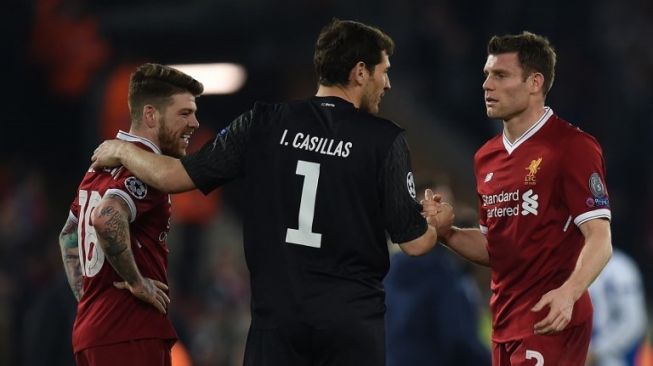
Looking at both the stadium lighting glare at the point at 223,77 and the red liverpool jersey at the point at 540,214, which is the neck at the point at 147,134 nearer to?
the red liverpool jersey at the point at 540,214

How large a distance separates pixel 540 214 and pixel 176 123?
63.3 inches

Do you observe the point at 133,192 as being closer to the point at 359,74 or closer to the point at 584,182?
the point at 359,74

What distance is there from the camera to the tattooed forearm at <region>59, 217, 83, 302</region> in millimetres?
6340

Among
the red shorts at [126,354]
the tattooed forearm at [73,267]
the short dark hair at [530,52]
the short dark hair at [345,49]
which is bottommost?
the red shorts at [126,354]

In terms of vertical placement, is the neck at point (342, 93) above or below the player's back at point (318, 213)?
above

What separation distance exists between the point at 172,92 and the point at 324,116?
0.73 m

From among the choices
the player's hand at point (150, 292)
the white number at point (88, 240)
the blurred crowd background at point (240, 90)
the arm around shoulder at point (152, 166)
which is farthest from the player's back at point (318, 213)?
the blurred crowd background at point (240, 90)

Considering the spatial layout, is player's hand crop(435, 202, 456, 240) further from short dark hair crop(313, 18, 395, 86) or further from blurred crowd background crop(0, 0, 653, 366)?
blurred crowd background crop(0, 0, 653, 366)

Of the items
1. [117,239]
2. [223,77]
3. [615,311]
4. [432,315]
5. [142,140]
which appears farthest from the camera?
[223,77]

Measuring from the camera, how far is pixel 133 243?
600 centimetres

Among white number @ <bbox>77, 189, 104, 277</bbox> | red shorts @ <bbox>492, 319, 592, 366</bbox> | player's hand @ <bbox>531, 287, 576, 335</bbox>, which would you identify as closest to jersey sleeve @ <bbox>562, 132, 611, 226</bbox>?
player's hand @ <bbox>531, 287, 576, 335</bbox>

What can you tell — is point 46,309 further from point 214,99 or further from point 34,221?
point 214,99

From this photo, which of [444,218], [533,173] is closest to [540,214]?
[533,173]

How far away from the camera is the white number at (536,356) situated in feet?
19.8
